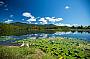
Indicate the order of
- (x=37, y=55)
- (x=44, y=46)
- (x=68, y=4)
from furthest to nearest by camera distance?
(x=68, y=4), (x=44, y=46), (x=37, y=55)

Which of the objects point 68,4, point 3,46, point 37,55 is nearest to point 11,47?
point 3,46

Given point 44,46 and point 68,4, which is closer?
point 44,46

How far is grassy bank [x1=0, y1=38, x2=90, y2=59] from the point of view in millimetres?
3680

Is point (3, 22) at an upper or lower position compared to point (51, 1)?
Answer: lower

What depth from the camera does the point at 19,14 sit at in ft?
15.2

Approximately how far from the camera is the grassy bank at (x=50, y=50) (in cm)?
368

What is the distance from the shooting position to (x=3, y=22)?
16.1 ft

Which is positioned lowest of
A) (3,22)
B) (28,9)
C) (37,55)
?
(37,55)

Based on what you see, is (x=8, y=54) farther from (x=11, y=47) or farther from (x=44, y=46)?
(x=44, y=46)

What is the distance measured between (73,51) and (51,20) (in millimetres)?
1093

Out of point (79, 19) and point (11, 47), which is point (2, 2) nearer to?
point (11, 47)

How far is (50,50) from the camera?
3.88 meters

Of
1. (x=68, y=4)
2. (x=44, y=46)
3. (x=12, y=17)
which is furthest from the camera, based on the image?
(x=12, y=17)

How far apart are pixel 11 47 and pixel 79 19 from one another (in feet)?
5.61
